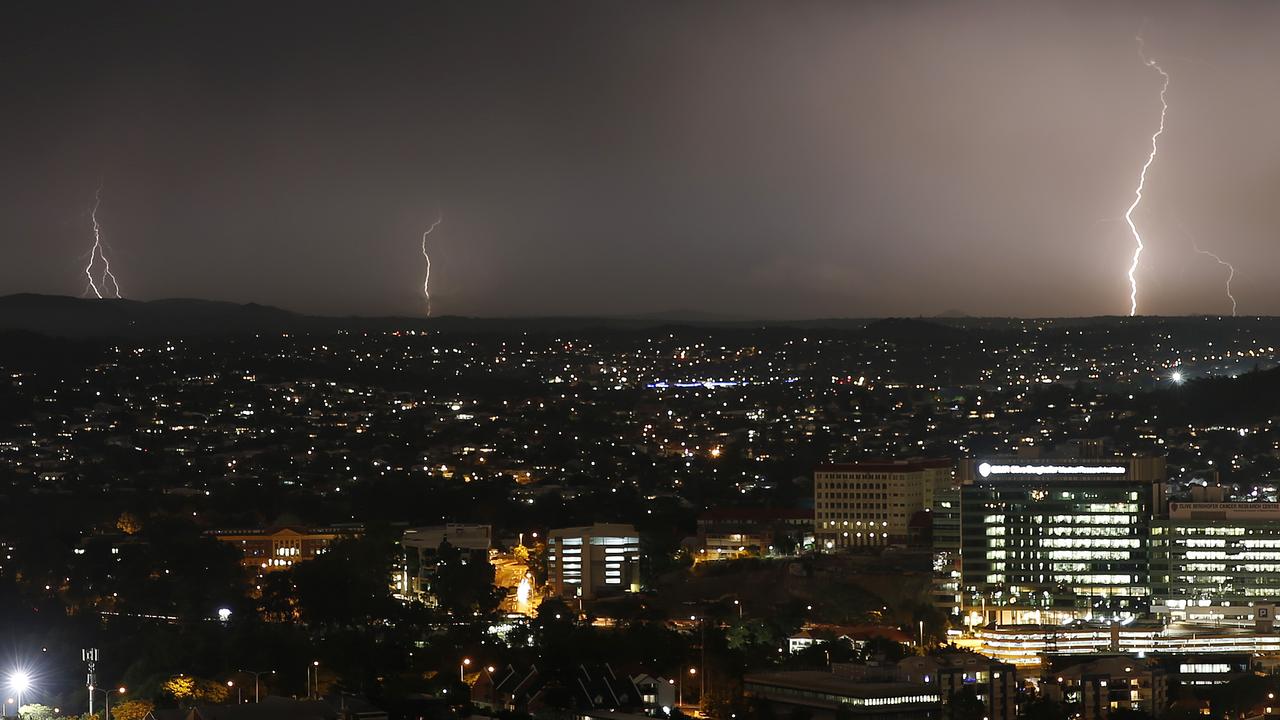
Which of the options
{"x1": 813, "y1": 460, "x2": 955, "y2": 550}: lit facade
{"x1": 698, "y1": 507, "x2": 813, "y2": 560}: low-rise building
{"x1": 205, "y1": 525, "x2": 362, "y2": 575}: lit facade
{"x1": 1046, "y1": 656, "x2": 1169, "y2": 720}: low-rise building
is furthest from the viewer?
{"x1": 205, "y1": 525, "x2": 362, "y2": 575}: lit facade

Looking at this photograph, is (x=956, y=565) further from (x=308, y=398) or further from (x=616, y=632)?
(x=308, y=398)

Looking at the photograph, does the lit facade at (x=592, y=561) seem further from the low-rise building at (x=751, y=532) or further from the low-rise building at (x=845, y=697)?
the low-rise building at (x=845, y=697)

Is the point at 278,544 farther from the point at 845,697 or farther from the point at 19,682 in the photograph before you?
the point at 845,697

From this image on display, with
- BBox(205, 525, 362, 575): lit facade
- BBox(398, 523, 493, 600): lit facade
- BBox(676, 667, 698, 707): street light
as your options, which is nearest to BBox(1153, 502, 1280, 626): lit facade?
BBox(676, 667, 698, 707): street light

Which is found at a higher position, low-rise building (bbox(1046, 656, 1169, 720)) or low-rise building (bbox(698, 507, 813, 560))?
low-rise building (bbox(698, 507, 813, 560))

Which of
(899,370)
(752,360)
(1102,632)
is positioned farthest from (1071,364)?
(1102,632)

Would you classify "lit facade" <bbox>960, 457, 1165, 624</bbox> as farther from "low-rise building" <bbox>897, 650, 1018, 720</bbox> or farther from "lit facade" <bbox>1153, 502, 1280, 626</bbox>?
"low-rise building" <bbox>897, 650, 1018, 720</bbox>

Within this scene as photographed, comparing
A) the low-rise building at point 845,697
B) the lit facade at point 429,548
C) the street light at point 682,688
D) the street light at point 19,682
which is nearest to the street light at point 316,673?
the street light at point 19,682
